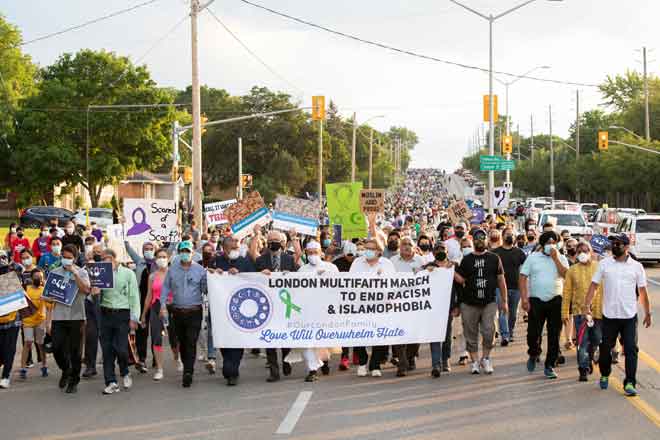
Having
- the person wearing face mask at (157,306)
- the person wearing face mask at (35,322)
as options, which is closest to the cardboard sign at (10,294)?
the person wearing face mask at (35,322)

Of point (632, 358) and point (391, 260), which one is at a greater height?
point (391, 260)

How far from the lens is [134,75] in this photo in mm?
61812

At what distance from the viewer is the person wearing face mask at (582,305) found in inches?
470

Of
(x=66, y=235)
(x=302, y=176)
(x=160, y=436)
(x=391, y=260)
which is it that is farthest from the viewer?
(x=302, y=176)

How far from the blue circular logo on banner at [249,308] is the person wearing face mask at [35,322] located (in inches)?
99.9

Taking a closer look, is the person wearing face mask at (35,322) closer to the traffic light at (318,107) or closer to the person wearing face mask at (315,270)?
the person wearing face mask at (315,270)

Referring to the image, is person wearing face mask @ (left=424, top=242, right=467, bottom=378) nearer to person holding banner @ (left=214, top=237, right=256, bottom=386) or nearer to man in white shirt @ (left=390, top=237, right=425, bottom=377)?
man in white shirt @ (left=390, top=237, right=425, bottom=377)

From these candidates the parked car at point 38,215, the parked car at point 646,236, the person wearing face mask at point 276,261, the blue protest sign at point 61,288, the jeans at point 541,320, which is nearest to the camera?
the blue protest sign at point 61,288

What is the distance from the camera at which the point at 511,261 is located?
14.9 m

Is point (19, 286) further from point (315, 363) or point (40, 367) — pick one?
point (315, 363)

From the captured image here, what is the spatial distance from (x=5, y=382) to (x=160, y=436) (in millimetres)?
3803

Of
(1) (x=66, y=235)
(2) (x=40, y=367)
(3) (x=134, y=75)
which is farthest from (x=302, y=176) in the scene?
(2) (x=40, y=367)

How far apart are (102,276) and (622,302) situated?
239 inches

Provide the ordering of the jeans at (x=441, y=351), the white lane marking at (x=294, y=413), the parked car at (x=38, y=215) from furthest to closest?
the parked car at (x=38, y=215) → the jeans at (x=441, y=351) → the white lane marking at (x=294, y=413)
